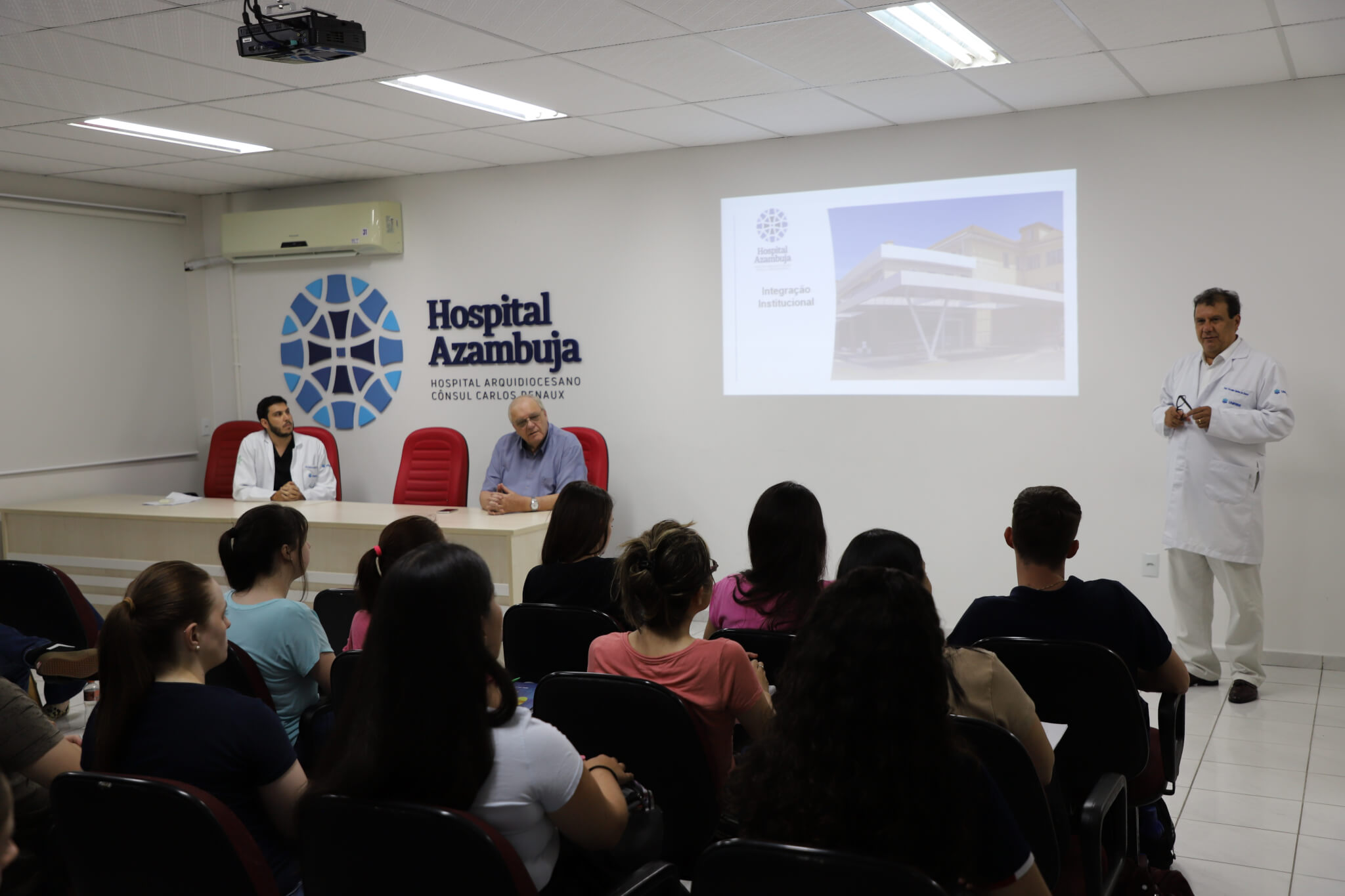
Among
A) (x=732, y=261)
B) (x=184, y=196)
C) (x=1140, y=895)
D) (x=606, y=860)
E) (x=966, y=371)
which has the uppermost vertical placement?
(x=184, y=196)

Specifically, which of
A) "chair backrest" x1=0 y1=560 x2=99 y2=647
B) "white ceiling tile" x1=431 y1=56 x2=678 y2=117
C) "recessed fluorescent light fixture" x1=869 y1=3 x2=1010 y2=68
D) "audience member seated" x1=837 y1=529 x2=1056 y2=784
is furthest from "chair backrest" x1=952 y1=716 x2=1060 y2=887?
"white ceiling tile" x1=431 y1=56 x2=678 y2=117

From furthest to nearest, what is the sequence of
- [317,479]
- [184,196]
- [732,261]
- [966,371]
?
[184,196] → [317,479] → [732,261] → [966,371]

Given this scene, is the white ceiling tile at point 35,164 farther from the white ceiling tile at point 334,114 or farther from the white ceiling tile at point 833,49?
the white ceiling tile at point 833,49

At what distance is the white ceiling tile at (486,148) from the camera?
5750mm

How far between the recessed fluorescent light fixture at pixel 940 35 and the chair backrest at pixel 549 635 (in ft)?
7.91

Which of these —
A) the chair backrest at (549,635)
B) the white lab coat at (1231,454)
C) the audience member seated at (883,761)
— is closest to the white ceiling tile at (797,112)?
the white lab coat at (1231,454)

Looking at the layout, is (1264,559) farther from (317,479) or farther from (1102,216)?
(317,479)

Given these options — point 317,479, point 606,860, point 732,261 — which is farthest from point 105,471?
point 606,860

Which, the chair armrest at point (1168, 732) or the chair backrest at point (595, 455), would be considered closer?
the chair armrest at point (1168, 732)

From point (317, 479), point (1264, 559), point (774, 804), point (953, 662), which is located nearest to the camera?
point (774, 804)

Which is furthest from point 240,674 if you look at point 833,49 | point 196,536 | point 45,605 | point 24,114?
point 24,114

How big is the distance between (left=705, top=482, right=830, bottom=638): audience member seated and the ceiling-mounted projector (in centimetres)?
205

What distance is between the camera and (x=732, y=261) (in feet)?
20.2

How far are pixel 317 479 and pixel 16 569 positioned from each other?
295 centimetres
